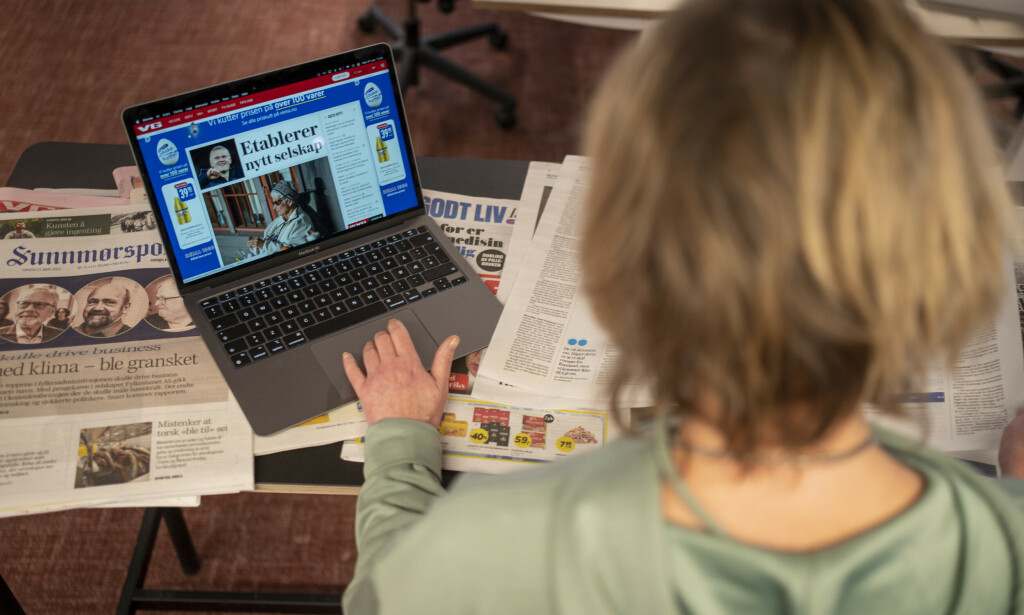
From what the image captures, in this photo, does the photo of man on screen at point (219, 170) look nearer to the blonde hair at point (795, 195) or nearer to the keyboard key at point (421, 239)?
the keyboard key at point (421, 239)

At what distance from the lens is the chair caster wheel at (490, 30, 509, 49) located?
2.54m

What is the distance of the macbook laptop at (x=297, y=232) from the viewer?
0.86m

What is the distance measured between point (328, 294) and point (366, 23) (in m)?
1.87

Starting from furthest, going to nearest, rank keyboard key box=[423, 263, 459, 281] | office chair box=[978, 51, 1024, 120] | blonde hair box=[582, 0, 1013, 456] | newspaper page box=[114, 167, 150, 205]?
1. office chair box=[978, 51, 1024, 120]
2. newspaper page box=[114, 167, 150, 205]
3. keyboard key box=[423, 263, 459, 281]
4. blonde hair box=[582, 0, 1013, 456]

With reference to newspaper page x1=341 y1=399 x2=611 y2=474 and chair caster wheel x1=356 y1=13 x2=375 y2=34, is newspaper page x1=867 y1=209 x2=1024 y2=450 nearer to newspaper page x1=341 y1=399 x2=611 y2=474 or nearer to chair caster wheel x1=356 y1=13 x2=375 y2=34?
newspaper page x1=341 y1=399 x2=611 y2=474

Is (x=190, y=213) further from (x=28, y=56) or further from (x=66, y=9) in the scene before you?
(x=66, y=9)

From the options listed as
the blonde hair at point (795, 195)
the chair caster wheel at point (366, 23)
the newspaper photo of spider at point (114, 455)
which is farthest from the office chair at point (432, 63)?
the blonde hair at point (795, 195)

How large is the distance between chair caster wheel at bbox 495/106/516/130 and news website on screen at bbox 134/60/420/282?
1.38m

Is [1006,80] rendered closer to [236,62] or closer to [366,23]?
[366,23]

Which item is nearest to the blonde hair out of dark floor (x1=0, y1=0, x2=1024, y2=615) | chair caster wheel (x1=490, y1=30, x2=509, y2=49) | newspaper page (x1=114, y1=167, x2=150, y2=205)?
newspaper page (x1=114, y1=167, x2=150, y2=205)

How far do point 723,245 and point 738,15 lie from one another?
0.13 meters

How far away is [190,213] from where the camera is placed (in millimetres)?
886

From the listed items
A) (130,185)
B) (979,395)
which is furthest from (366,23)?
(979,395)

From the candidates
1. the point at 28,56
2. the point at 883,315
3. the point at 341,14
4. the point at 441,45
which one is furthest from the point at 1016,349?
the point at 28,56
